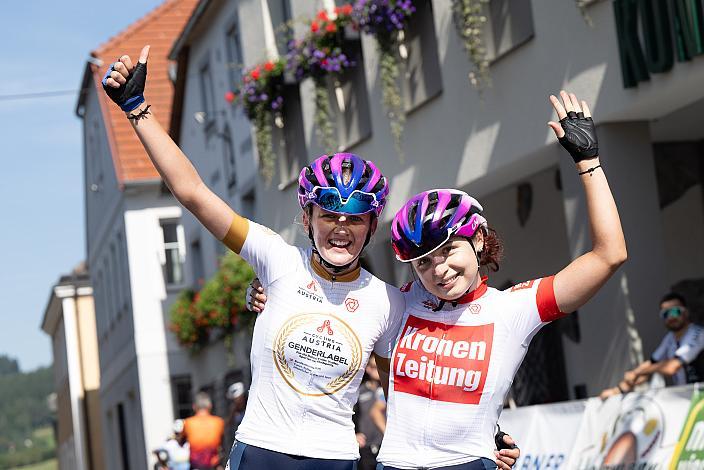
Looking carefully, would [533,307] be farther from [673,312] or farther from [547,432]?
[673,312]

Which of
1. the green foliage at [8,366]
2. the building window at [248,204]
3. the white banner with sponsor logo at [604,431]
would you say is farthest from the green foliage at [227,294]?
the green foliage at [8,366]

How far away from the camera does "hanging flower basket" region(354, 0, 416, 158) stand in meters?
16.5

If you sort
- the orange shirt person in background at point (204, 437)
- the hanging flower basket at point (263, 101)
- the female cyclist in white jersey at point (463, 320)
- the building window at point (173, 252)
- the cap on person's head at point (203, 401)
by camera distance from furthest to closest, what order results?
1. the building window at point (173, 252)
2. the hanging flower basket at point (263, 101)
3. the cap on person's head at point (203, 401)
4. the orange shirt person in background at point (204, 437)
5. the female cyclist in white jersey at point (463, 320)

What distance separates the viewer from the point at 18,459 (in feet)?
415

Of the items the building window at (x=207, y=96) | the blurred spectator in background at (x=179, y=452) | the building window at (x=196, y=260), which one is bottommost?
the blurred spectator in background at (x=179, y=452)

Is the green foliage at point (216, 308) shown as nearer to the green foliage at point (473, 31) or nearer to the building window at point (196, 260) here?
the building window at point (196, 260)

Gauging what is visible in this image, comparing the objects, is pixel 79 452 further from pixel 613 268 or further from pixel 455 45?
pixel 613 268

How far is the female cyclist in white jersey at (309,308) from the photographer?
5207 millimetres

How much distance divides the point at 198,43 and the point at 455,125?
566 inches

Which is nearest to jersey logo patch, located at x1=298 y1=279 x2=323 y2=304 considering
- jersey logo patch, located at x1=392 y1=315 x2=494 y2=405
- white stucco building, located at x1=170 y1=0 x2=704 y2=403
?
jersey logo patch, located at x1=392 y1=315 x2=494 y2=405

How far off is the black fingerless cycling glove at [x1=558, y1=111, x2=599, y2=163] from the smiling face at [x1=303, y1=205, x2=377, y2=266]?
2.62 ft

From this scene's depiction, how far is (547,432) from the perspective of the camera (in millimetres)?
11297

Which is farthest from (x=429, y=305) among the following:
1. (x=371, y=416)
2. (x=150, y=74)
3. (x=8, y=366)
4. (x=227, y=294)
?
(x=8, y=366)

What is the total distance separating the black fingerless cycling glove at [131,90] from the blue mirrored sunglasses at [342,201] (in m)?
0.74
